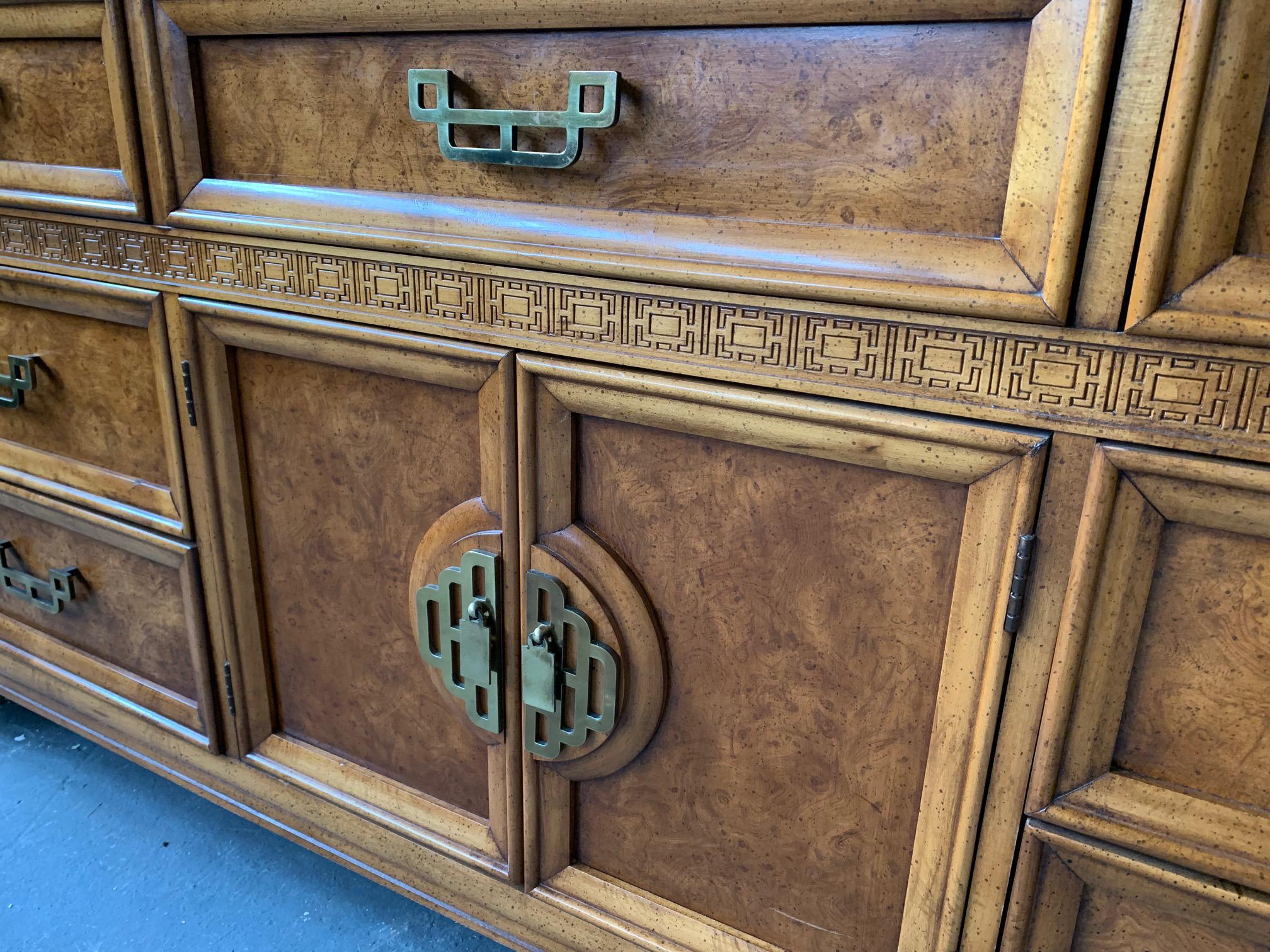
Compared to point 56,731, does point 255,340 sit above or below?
above

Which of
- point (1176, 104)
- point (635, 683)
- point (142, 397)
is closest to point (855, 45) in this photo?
point (1176, 104)

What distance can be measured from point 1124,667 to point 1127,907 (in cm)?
15

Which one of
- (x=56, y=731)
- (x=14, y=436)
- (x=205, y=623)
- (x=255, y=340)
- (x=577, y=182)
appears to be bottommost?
(x=56, y=731)

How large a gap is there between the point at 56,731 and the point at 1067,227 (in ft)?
3.89

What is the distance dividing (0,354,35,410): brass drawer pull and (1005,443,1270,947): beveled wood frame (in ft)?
2.84

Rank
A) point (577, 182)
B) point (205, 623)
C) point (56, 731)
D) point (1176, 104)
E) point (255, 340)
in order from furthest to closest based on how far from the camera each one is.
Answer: point (56, 731), point (205, 623), point (255, 340), point (577, 182), point (1176, 104)

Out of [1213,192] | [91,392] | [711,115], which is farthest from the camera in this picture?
[91,392]

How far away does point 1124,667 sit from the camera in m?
0.46

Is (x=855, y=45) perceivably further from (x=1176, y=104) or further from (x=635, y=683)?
(x=635, y=683)

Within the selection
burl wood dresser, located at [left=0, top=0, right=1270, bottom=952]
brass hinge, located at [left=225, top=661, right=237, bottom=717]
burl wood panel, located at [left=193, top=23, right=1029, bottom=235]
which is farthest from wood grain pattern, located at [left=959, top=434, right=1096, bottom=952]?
brass hinge, located at [left=225, top=661, right=237, bottom=717]

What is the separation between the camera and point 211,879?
0.87m

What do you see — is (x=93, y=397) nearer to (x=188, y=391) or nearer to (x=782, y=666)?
(x=188, y=391)

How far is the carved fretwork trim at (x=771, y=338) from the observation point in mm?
417

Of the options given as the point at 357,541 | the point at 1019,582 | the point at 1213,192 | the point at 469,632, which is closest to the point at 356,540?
the point at 357,541
